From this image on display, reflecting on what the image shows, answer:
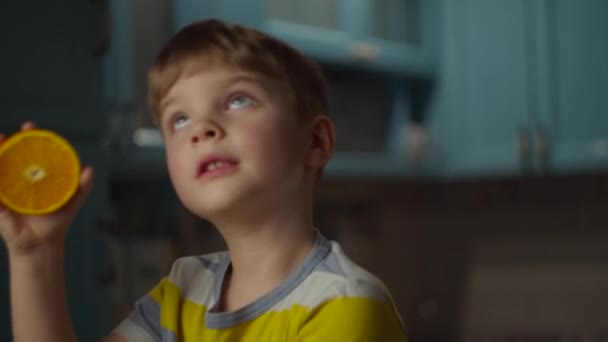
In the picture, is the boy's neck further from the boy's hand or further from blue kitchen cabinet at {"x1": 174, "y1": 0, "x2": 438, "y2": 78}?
blue kitchen cabinet at {"x1": 174, "y1": 0, "x2": 438, "y2": 78}

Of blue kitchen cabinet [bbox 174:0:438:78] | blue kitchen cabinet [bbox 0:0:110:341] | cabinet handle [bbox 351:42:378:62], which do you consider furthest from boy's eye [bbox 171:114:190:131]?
cabinet handle [bbox 351:42:378:62]

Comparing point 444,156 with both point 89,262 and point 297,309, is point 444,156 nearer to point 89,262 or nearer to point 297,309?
point 89,262

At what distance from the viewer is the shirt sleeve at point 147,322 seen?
553 mm

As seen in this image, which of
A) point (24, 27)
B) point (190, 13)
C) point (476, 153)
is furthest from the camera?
point (476, 153)

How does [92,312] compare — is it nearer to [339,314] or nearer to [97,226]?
[97,226]

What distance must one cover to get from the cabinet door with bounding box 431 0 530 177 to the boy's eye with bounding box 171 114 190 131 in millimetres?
1373

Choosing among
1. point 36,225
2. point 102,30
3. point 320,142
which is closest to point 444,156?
point 102,30

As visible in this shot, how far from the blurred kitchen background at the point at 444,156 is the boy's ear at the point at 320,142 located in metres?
0.80

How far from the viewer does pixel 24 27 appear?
0.93 metres

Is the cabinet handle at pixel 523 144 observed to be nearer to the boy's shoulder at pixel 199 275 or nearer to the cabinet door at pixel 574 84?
the cabinet door at pixel 574 84

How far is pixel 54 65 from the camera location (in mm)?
960

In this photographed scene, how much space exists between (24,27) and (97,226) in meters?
0.26

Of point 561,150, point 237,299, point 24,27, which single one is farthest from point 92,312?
point 561,150

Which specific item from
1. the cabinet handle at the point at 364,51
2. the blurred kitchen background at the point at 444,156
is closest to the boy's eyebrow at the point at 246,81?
the blurred kitchen background at the point at 444,156
